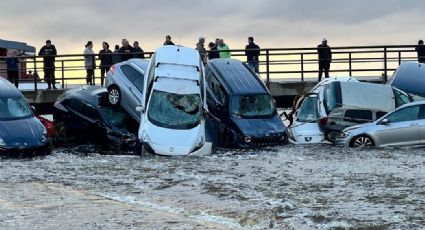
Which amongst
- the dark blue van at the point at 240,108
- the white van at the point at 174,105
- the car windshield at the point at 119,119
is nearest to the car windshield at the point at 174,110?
the white van at the point at 174,105

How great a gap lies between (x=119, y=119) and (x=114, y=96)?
0.88 meters

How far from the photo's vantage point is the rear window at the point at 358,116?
67.4 feet

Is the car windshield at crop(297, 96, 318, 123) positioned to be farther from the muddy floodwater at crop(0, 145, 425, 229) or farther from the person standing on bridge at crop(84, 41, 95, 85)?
the person standing on bridge at crop(84, 41, 95, 85)

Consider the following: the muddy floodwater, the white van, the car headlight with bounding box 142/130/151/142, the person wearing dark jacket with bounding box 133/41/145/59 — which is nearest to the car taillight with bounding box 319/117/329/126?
the muddy floodwater

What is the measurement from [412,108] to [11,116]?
418 inches

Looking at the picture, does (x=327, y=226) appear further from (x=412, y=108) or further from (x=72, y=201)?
(x=412, y=108)

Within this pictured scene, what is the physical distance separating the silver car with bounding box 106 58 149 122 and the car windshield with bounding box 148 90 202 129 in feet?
6.15

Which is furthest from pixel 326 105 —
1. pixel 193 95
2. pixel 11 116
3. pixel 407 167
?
pixel 11 116

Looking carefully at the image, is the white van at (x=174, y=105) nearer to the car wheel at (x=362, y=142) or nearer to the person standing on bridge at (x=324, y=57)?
the car wheel at (x=362, y=142)

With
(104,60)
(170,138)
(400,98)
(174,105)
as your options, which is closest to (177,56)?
(174,105)

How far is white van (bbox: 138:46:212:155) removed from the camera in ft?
59.0

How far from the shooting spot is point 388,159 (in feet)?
53.7

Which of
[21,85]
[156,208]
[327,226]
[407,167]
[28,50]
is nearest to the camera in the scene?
[327,226]

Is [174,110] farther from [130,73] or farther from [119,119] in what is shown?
[130,73]
